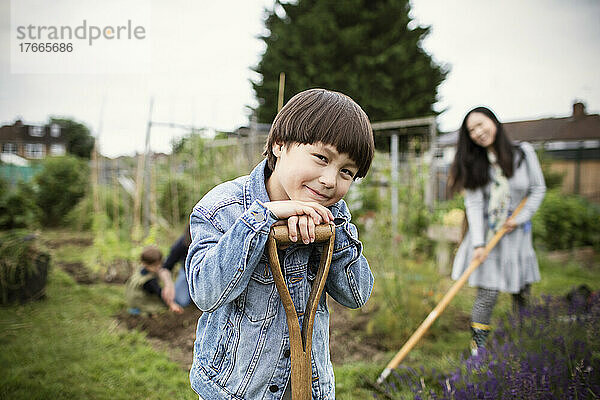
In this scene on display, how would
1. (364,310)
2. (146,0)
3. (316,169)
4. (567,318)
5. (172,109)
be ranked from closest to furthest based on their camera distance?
(316,169) → (567,318) → (146,0) → (364,310) → (172,109)

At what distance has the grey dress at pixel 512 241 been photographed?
134 inches

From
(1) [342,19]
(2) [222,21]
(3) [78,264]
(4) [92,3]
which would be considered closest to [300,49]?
(1) [342,19]

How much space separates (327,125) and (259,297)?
21.1 inches

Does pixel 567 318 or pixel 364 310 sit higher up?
pixel 567 318

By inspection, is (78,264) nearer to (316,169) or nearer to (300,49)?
(316,169)

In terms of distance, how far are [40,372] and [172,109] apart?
3.49 meters

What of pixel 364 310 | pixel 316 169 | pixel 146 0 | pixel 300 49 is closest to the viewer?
pixel 316 169

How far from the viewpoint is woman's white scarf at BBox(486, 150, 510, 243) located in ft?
11.5

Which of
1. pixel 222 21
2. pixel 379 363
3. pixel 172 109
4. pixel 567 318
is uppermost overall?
pixel 222 21

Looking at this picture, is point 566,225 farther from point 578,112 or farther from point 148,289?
point 148,289

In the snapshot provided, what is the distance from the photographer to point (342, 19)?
16.8m

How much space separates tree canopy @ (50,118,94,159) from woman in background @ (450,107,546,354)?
69.2 feet

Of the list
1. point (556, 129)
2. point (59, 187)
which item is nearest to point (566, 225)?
point (556, 129)

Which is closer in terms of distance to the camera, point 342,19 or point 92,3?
point 92,3
